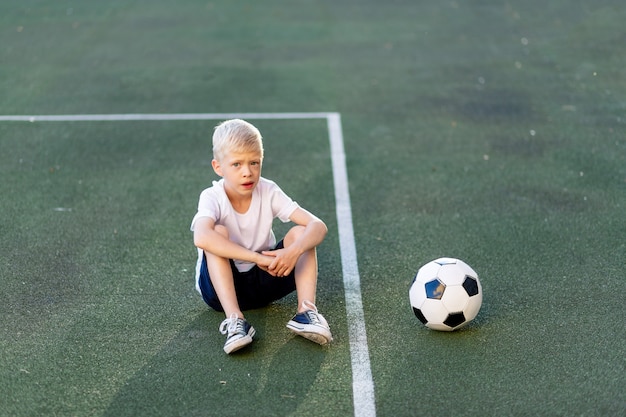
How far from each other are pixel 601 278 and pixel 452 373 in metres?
1.66

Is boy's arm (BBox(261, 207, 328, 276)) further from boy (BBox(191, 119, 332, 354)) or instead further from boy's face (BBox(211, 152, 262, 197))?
boy's face (BBox(211, 152, 262, 197))

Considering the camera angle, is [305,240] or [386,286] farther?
[386,286]

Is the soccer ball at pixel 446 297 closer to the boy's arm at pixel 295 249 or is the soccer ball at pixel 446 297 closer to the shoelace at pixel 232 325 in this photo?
the boy's arm at pixel 295 249

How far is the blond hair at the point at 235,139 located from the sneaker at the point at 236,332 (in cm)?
95

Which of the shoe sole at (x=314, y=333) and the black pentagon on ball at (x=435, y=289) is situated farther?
the black pentagon on ball at (x=435, y=289)

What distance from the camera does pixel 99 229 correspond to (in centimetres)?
673

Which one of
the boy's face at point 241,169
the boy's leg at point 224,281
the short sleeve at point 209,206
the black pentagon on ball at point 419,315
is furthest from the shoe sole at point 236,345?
the black pentagon on ball at point 419,315

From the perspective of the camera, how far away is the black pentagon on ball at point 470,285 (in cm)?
518

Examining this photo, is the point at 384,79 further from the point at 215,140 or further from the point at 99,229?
the point at 215,140

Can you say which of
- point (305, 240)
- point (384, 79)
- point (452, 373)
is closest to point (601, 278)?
point (452, 373)

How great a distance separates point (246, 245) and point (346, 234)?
146 cm

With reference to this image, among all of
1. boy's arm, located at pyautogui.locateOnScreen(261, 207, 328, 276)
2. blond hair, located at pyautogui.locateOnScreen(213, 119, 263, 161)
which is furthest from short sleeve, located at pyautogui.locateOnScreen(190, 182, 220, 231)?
boy's arm, located at pyautogui.locateOnScreen(261, 207, 328, 276)

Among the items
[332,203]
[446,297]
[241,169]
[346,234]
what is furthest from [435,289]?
[332,203]

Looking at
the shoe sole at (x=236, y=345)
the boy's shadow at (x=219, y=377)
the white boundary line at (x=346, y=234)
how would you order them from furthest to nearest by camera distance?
the shoe sole at (x=236, y=345) → the white boundary line at (x=346, y=234) → the boy's shadow at (x=219, y=377)
